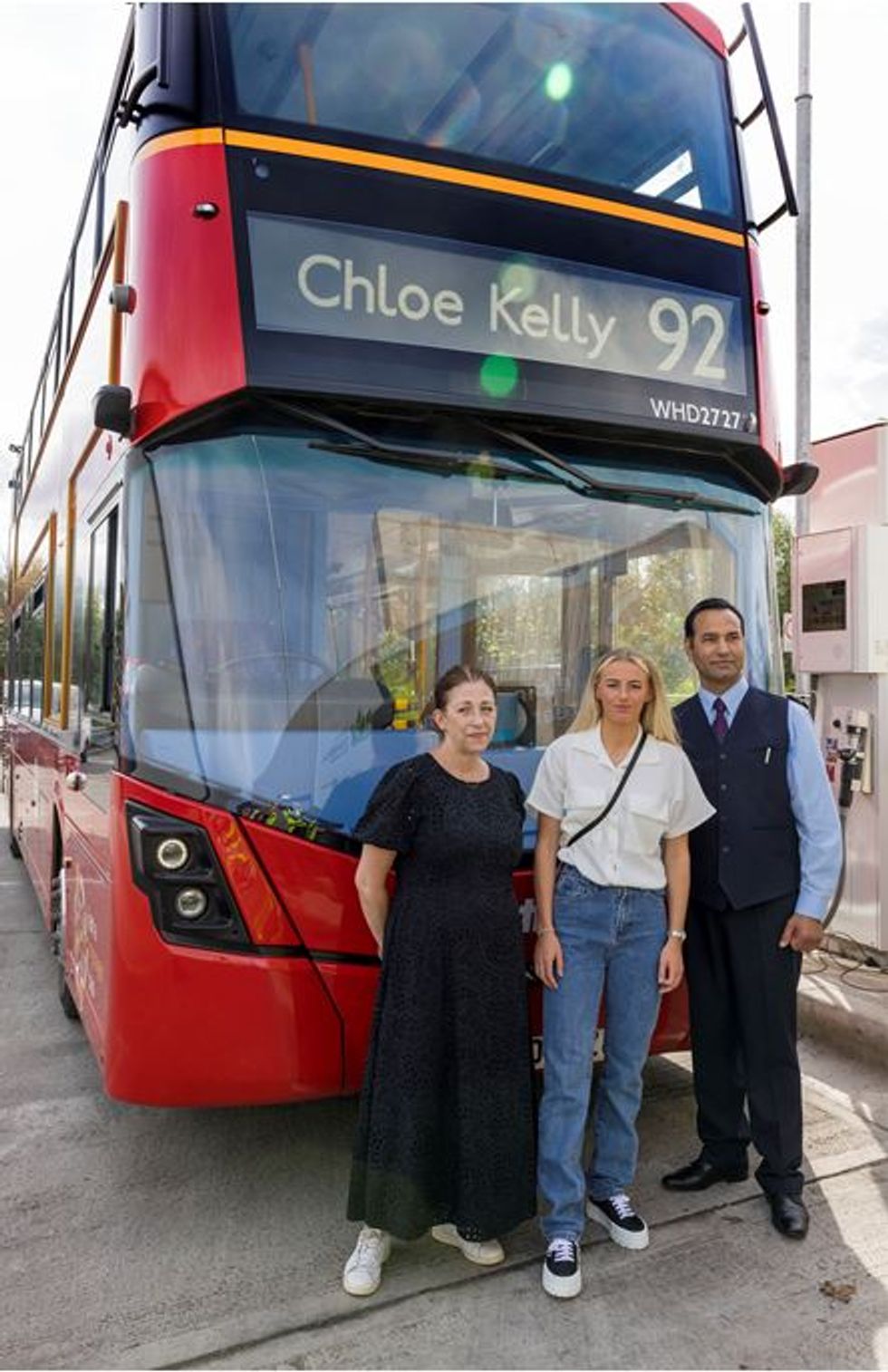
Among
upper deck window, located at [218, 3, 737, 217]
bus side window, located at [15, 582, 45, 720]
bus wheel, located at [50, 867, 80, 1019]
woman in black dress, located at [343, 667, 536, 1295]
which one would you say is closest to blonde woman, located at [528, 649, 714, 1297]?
woman in black dress, located at [343, 667, 536, 1295]

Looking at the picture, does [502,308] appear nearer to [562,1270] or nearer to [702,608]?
[702,608]

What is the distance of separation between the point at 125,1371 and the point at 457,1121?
1.02m

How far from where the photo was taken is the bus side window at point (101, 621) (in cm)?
336

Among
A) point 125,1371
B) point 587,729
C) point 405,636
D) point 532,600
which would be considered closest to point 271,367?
point 405,636

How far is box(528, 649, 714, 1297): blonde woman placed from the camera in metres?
3.03

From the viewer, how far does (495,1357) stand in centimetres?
259

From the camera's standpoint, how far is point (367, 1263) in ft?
9.50

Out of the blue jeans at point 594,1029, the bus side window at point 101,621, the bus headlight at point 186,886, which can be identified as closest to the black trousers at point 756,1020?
the blue jeans at point 594,1029

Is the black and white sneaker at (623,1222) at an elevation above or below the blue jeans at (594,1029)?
below

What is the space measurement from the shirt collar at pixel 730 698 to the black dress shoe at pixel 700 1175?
1553 millimetres

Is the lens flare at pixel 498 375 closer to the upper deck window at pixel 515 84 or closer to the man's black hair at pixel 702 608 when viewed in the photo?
the upper deck window at pixel 515 84

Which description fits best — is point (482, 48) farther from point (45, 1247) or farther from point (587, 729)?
point (45, 1247)

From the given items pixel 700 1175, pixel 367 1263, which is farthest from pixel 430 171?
pixel 700 1175

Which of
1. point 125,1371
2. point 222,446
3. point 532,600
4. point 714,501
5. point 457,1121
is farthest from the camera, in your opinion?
point 714,501
